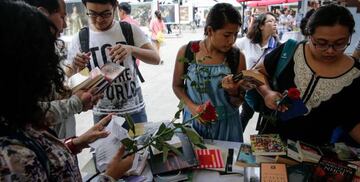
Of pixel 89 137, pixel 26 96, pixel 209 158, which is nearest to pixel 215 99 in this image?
pixel 209 158

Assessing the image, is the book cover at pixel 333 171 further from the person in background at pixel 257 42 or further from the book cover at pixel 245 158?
the person in background at pixel 257 42

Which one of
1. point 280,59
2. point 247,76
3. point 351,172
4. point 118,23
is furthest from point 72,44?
point 351,172

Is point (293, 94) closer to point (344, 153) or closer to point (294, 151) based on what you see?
point (294, 151)

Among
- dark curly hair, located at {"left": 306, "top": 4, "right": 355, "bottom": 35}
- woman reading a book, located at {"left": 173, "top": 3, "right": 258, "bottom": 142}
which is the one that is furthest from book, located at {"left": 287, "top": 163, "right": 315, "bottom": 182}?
dark curly hair, located at {"left": 306, "top": 4, "right": 355, "bottom": 35}

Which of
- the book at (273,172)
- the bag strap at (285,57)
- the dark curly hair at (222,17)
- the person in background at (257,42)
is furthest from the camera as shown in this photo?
the person in background at (257,42)

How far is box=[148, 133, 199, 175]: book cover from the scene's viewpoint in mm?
1184

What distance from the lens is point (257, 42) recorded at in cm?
283

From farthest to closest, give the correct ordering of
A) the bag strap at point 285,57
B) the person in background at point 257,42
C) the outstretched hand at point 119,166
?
the person in background at point 257,42 → the bag strap at point 285,57 → the outstretched hand at point 119,166

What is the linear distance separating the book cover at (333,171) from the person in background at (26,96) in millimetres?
848

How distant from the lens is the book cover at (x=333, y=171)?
3.34ft

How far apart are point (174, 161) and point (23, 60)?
76cm

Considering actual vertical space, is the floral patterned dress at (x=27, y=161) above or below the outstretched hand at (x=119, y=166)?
above

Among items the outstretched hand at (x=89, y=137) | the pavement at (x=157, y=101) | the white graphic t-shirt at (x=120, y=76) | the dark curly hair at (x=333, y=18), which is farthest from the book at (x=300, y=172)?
the pavement at (x=157, y=101)

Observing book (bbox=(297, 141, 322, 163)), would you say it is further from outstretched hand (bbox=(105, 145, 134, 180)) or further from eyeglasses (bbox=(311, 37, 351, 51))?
outstretched hand (bbox=(105, 145, 134, 180))
